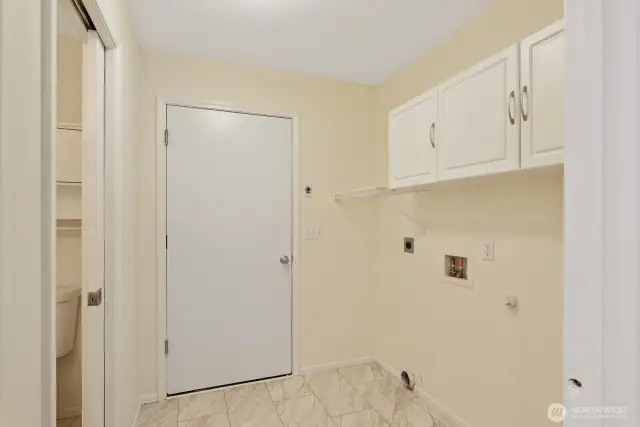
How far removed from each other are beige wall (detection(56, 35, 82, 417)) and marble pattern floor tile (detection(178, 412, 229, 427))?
2.31ft

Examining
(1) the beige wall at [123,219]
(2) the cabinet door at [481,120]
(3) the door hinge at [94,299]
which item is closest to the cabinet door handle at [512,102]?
(2) the cabinet door at [481,120]

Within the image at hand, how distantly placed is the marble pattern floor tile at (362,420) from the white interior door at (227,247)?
703mm

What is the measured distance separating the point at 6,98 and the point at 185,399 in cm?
232

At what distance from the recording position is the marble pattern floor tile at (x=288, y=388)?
242cm

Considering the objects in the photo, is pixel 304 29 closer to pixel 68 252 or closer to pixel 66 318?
pixel 68 252

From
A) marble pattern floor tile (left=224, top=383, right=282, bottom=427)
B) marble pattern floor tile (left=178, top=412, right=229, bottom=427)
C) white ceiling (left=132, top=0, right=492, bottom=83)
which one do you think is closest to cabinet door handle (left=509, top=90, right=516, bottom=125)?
white ceiling (left=132, top=0, right=492, bottom=83)

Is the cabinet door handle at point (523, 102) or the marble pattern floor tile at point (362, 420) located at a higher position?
the cabinet door handle at point (523, 102)

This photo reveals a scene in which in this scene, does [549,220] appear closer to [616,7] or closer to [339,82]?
[616,7]

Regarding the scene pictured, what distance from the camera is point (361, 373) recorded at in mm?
2764

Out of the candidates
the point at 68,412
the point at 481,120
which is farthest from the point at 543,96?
the point at 68,412

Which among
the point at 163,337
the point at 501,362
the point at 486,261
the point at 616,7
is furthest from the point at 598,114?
the point at 163,337

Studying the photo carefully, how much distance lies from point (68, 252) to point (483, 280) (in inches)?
96.3

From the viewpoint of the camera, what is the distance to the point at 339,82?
9.43 ft

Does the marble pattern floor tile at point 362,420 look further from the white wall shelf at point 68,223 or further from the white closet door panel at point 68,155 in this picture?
the white closet door panel at point 68,155
